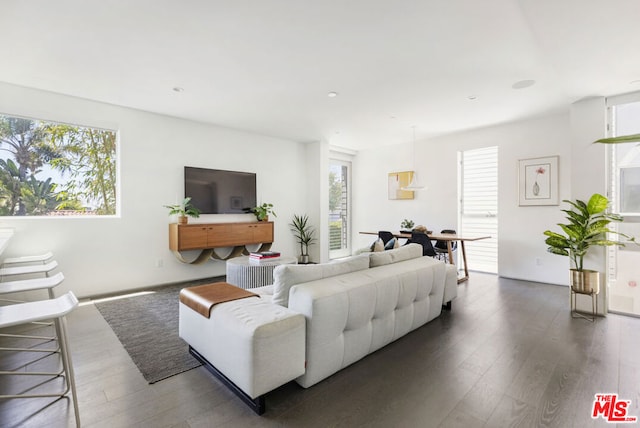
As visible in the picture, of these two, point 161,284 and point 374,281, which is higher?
point 374,281

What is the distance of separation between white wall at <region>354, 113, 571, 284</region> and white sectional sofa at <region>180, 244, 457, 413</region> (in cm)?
328

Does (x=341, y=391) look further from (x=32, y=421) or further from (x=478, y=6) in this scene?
(x=478, y=6)

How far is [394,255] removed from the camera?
9.98ft

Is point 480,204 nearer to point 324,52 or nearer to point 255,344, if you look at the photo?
point 324,52

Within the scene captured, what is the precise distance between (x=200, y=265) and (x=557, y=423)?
482 cm

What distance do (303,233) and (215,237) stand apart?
6.92 ft

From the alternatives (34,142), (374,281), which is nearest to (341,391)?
(374,281)

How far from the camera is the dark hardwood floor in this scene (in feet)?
5.64

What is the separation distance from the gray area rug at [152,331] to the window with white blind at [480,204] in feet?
16.7

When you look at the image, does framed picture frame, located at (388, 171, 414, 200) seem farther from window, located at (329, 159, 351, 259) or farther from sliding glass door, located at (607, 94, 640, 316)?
sliding glass door, located at (607, 94, 640, 316)

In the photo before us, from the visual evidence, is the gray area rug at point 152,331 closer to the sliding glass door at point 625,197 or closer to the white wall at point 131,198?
the white wall at point 131,198

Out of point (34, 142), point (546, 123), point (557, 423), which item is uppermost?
point (546, 123)

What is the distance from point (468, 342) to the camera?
2678 millimetres

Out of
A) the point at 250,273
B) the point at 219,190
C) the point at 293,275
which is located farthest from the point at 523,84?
the point at 219,190
